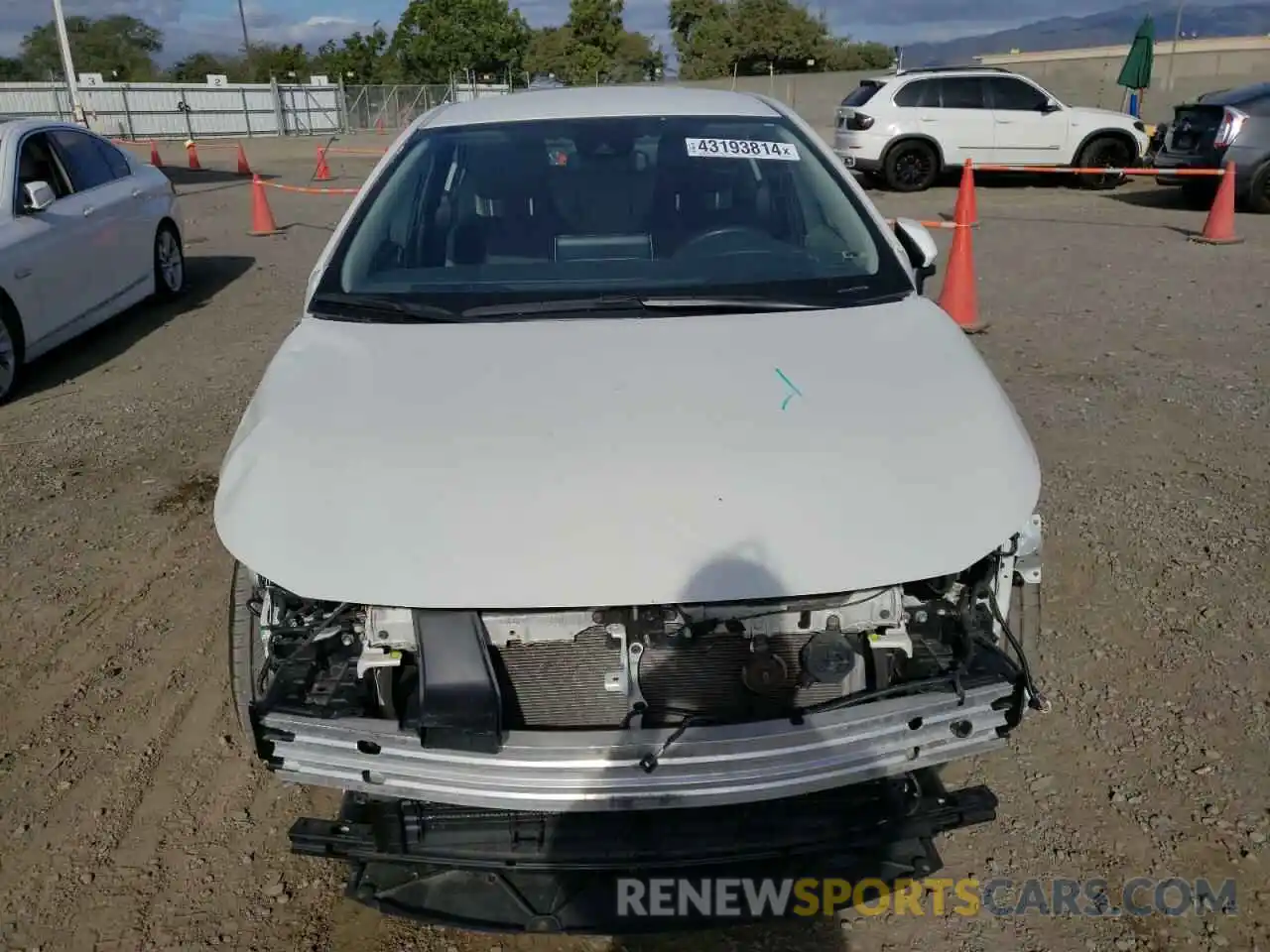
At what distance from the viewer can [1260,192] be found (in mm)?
12477

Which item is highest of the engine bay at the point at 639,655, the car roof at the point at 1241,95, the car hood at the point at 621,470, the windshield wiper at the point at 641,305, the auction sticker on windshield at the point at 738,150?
the auction sticker on windshield at the point at 738,150

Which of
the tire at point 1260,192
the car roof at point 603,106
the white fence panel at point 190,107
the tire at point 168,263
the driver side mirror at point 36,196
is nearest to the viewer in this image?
the car roof at point 603,106

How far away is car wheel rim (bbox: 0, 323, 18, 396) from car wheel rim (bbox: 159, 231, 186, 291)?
7.77ft

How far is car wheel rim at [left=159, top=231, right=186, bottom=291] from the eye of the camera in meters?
8.64

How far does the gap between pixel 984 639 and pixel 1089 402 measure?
4.06 meters

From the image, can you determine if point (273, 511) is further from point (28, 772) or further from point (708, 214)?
point (708, 214)

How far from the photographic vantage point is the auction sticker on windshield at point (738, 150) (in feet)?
11.7

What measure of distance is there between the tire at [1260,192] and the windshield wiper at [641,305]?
39.4ft

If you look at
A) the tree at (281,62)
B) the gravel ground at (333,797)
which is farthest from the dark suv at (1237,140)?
the tree at (281,62)

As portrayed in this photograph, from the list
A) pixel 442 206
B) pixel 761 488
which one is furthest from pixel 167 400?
pixel 761 488

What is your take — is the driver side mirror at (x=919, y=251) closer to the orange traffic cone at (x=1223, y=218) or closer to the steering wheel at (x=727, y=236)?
the steering wheel at (x=727, y=236)

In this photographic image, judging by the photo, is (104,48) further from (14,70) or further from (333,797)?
(333,797)

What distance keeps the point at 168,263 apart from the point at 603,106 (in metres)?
6.31

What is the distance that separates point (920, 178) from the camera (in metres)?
15.6
